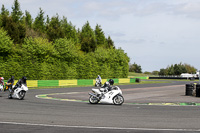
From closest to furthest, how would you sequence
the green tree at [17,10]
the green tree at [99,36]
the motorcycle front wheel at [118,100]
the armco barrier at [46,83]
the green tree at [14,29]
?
the motorcycle front wheel at [118,100] < the armco barrier at [46,83] < the green tree at [14,29] < the green tree at [17,10] < the green tree at [99,36]

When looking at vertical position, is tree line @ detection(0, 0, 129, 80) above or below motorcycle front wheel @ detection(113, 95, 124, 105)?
above

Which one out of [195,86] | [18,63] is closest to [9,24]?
[18,63]

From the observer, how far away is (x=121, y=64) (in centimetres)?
6359

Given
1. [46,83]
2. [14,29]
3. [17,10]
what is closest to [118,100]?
[46,83]

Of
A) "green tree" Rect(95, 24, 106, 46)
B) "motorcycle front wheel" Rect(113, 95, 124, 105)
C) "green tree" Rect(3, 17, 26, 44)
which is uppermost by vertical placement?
"green tree" Rect(95, 24, 106, 46)

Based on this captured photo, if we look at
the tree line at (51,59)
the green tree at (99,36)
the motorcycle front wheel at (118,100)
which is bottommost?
the motorcycle front wheel at (118,100)

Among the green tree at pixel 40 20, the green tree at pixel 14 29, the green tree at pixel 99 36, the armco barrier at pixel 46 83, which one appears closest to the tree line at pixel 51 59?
the green tree at pixel 14 29

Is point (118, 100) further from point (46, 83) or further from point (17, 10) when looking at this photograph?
point (17, 10)

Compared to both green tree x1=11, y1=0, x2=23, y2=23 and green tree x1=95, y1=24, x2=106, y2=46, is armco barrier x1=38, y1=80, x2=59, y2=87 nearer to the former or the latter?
green tree x1=11, y1=0, x2=23, y2=23

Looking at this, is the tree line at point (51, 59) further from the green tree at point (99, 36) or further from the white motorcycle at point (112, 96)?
the green tree at point (99, 36)

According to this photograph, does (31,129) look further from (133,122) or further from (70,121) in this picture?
(133,122)

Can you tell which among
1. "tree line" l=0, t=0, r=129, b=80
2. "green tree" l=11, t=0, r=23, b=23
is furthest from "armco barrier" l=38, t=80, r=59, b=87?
"green tree" l=11, t=0, r=23, b=23

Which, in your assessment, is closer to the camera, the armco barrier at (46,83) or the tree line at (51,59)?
the armco barrier at (46,83)

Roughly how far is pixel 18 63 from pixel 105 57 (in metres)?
20.3
